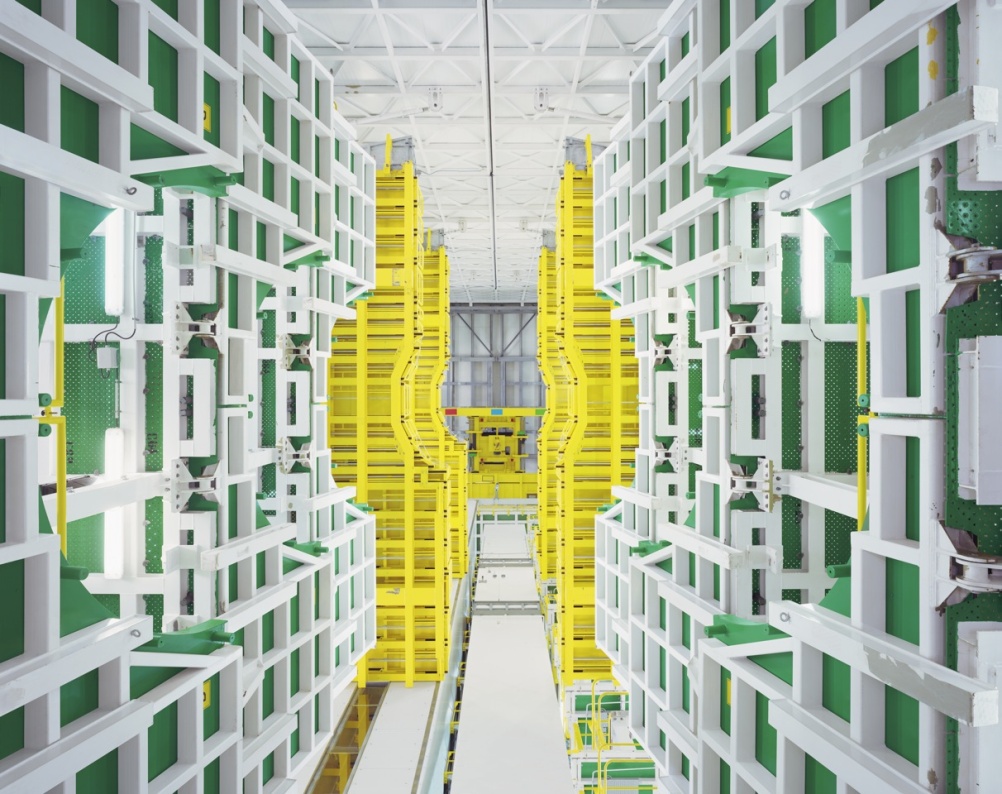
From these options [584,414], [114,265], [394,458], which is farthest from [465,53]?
[114,265]

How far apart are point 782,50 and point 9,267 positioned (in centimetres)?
368

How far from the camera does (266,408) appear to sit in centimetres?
576

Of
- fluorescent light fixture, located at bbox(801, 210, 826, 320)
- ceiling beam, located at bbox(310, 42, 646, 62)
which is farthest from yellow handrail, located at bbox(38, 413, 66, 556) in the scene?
ceiling beam, located at bbox(310, 42, 646, 62)

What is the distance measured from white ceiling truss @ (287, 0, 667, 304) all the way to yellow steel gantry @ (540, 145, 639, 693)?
1.86m

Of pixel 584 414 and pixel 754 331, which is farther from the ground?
pixel 754 331

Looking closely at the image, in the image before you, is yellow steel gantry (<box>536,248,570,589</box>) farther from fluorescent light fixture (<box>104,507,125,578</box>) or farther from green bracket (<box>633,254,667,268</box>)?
fluorescent light fixture (<box>104,507,125,578</box>)

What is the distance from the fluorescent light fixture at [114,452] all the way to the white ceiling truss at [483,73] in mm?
7387

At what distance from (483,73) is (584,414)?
5530 millimetres

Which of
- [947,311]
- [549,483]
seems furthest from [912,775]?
[549,483]

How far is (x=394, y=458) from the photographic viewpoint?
441 inches

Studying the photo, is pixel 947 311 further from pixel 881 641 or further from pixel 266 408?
pixel 266 408

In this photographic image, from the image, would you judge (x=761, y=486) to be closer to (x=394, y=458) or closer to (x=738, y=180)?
(x=738, y=180)

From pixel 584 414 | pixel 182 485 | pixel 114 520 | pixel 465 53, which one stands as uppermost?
pixel 465 53

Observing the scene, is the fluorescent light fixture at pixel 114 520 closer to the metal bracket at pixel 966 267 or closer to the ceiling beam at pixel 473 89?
the metal bracket at pixel 966 267
